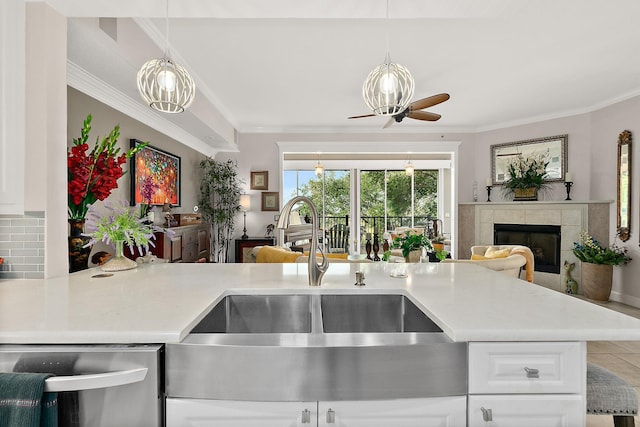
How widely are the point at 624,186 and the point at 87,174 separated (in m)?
5.73

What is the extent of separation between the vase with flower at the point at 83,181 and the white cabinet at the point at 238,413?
1.10 meters

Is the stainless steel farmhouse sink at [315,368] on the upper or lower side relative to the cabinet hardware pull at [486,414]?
upper

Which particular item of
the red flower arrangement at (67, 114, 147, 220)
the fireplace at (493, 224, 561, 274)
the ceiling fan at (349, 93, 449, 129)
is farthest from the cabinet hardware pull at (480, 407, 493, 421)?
the fireplace at (493, 224, 561, 274)

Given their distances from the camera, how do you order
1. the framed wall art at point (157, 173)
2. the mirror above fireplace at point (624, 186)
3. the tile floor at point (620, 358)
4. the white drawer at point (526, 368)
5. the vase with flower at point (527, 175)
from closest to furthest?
1. the white drawer at point (526, 368)
2. the tile floor at point (620, 358)
3. the framed wall art at point (157, 173)
4. the mirror above fireplace at point (624, 186)
5. the vase with flower at point (527, 175)

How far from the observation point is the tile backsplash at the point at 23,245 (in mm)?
1448

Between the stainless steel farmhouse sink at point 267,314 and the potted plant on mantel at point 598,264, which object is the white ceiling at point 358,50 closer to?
the stainless steel farmhouse sink at point 267,314

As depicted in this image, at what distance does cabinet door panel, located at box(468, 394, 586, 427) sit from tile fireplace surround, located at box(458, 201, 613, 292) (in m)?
5.01

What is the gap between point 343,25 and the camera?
105 inches

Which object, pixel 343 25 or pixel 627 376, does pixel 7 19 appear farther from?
pixel 627 376

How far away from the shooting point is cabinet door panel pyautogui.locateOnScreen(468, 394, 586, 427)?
86 centimetres

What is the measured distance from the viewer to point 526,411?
86 cm

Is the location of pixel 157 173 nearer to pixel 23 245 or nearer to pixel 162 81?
pixel 162 81

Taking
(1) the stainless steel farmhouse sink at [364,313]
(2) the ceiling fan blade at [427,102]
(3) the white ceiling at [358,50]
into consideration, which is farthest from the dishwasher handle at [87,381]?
(2) the ceiling fan blade at [427,102]

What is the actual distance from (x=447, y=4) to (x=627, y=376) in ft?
9.51
